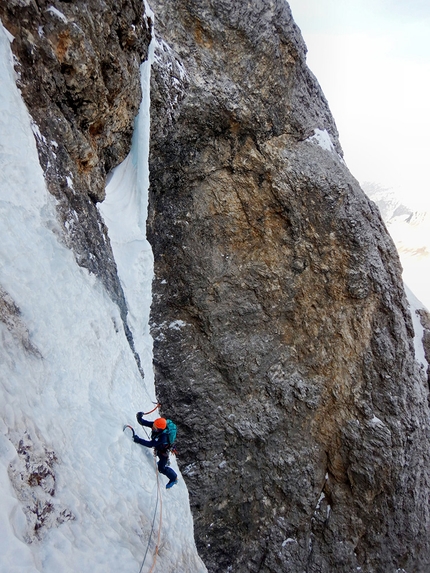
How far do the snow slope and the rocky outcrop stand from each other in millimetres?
308

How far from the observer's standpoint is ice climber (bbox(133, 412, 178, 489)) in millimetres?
5266

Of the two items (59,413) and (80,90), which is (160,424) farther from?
(80,90)

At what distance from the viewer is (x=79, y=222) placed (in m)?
5.75

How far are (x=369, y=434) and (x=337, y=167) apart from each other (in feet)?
23.8

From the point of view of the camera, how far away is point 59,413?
4.19 meters

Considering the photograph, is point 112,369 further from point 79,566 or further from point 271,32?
point 271,32

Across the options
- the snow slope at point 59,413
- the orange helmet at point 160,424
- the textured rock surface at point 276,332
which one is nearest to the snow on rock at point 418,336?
the textured rock surface at point 276,332

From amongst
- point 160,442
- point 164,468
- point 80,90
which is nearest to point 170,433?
point 160,442

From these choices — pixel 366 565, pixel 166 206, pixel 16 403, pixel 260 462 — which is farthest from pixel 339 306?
pixel 16 403

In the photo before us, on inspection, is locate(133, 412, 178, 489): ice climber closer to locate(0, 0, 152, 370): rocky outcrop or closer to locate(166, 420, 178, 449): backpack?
locate(166, 420, 178, 449): backpack

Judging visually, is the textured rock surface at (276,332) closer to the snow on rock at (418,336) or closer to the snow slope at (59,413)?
the snow on rock at (418,336)

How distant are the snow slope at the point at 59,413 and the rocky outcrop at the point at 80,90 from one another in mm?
308

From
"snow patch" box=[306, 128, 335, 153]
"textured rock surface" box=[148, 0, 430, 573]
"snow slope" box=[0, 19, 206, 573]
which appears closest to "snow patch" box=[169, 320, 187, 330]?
"textured rock surface" box=[148, 0, 430, 573]

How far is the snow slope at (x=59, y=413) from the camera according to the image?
3322 millimetres
